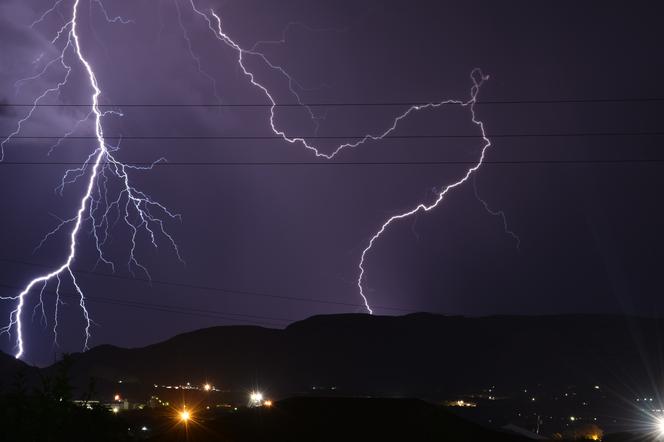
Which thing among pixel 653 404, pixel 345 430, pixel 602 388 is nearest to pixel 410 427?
pixel 345 430

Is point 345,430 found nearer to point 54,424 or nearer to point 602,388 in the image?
point 54,424

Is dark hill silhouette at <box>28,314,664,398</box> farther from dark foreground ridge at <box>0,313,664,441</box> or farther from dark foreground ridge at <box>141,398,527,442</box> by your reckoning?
dark foreground ridge at <box>141,398,527,442</box>

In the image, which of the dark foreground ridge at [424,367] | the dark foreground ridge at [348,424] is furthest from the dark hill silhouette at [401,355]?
the dark foreground ridge at [348,424]

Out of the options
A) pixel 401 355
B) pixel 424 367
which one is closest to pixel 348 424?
pixel 424 367

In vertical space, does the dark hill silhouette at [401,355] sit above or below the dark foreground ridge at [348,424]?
above

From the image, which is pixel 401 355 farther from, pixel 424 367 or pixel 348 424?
pixel 348 424

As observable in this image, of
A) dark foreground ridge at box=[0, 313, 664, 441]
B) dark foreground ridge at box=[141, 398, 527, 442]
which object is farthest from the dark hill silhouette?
dark foreground ridge at box=[141, 398, 527, 442]

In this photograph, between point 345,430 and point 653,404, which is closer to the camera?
point 345,430

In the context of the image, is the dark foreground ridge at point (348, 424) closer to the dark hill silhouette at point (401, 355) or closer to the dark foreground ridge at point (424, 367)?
the dark foreground ridge at point (424, 367)
